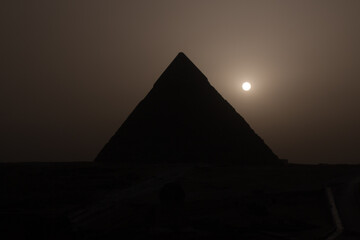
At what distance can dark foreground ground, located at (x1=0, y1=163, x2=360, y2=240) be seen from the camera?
10.2m

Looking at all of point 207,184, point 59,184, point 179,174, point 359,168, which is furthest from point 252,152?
point 59,184

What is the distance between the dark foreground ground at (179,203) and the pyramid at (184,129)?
3185mm

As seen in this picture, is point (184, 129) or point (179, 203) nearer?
point (179, 203)

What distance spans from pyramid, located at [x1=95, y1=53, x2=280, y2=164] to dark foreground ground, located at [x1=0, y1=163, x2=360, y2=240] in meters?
3.19

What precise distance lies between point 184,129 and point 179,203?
15337mm

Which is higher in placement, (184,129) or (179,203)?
(184,129)

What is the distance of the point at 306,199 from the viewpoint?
1432 cm

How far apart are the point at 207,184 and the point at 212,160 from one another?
7.21m

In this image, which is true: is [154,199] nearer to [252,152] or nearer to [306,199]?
[306,199]

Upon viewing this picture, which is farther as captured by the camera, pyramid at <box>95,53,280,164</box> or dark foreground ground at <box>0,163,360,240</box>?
pyramid at <box>95,53,280,164</box>

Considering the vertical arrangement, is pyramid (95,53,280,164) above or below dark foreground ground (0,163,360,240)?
above

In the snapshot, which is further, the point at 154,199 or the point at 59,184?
the point at 59,184

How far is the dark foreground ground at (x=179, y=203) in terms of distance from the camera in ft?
33.4

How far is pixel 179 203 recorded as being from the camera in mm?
9969
